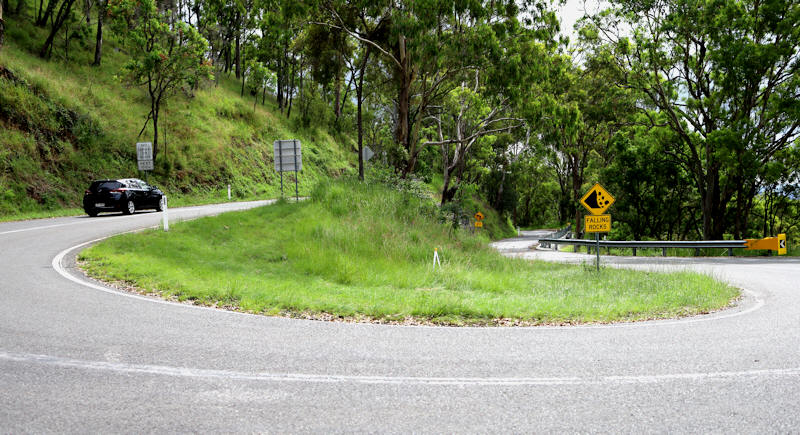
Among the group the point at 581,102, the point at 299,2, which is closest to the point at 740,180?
the point at 581,102

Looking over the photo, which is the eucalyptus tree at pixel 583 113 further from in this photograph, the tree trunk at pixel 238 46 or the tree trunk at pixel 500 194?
the tree trunk at pixel 238 46

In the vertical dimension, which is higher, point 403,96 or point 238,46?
point 238,46

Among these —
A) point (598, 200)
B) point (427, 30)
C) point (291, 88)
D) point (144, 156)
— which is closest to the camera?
point (598, 200)

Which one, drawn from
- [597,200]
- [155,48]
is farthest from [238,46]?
[597,200]

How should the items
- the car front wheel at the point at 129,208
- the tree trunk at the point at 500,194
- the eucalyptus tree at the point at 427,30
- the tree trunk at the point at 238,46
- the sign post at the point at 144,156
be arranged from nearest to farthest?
the eucalyptus tree at the point at 427,30
the car front wheel at the point at 129,208
the sign post at the point at 144,156
the tree trunk at the point at 238,46
the tree trunk at the point at 500,194

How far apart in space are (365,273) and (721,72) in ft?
→ 75.4


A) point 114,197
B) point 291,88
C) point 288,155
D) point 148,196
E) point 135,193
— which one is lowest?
point 114,197

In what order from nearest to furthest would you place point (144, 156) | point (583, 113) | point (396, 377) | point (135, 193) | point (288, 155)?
point (396, 377)
point (288, 155)
point (135, 193)
point (144, 156)
point (583, 113)

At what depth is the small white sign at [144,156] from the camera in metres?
26.9

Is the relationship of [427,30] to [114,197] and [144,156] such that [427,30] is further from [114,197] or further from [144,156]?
[144,156]

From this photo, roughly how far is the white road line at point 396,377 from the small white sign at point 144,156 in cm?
2532

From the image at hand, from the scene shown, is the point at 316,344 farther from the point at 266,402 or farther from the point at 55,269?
the point at 55,269

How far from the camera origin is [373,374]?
4.35 meters

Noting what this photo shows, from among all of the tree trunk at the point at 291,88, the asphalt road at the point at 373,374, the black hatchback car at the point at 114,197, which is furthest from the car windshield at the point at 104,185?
the tree trunk at the point at 291,88
